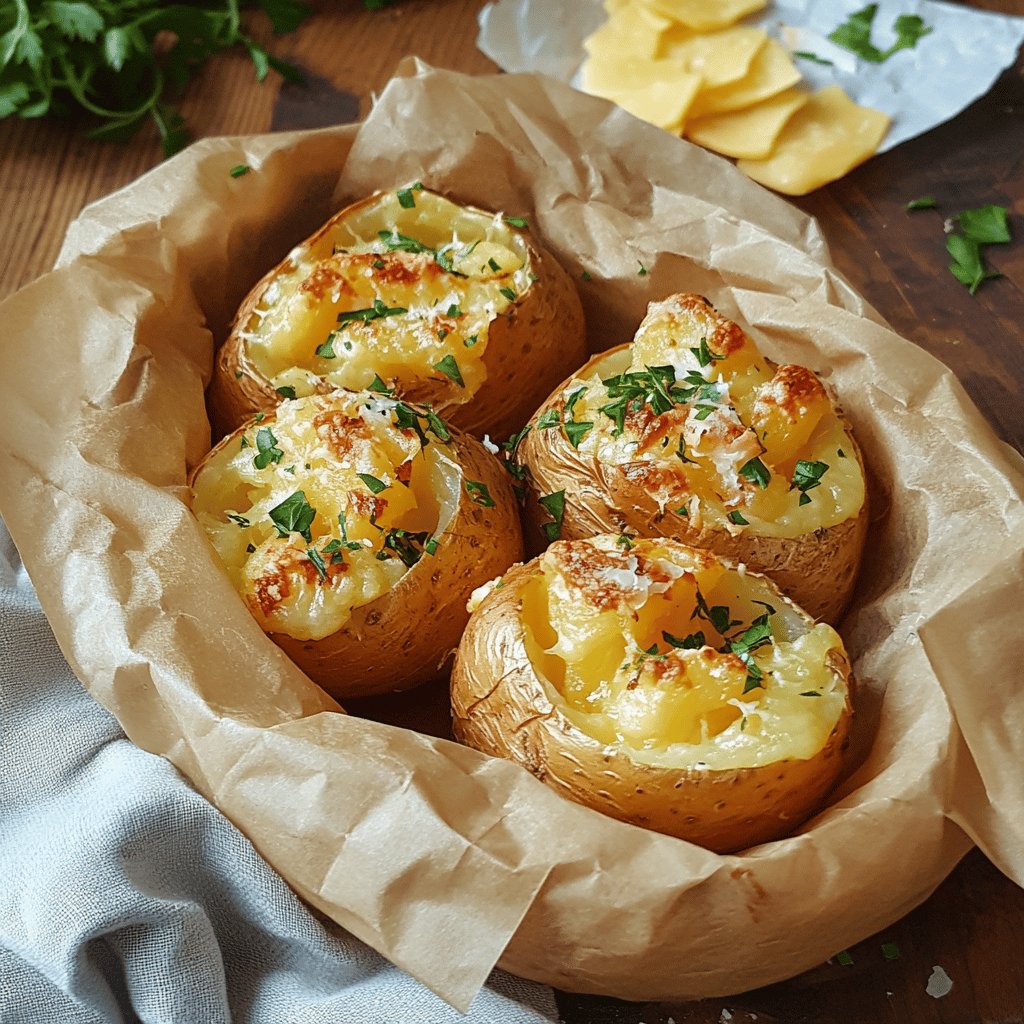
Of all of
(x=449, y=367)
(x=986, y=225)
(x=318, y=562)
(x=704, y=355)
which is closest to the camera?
(x=318, y=562)

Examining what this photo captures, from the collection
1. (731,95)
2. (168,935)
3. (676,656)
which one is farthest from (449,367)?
(731,95)

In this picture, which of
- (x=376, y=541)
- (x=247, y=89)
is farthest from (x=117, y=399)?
(x=247, y=89)

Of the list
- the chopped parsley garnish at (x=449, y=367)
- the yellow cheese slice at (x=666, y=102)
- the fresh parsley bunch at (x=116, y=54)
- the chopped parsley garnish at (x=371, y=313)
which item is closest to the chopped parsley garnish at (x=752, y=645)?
the chopped parsley garnish at (x=449, y=367)

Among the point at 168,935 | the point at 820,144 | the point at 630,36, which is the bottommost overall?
the point at 168,935

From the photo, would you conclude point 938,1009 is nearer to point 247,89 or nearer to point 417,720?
point 417,720

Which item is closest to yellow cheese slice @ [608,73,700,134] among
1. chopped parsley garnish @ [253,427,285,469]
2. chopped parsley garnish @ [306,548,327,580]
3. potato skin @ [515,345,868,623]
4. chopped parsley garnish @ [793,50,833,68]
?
chopped parsley garnish @ [793,50,833,68]

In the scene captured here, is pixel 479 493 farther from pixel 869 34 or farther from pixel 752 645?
pixel 869 34

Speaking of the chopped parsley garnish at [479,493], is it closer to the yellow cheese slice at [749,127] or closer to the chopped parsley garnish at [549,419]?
the chopped parsley garnish at [549,419]
